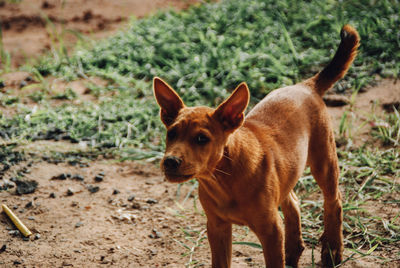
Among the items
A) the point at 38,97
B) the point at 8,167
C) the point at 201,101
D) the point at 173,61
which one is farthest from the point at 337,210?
the point at 38,97

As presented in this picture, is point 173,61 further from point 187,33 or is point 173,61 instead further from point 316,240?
point 316,240

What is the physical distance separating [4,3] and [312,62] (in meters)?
6.94

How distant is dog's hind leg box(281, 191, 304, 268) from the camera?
381 centimetres

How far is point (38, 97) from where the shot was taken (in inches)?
269

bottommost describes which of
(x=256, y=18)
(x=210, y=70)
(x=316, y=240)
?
(x=316, y=240)

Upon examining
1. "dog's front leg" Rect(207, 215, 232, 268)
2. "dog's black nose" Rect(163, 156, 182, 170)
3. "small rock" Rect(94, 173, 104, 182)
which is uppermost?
"dog's black nose" Rect(163, 156, 182, 170)

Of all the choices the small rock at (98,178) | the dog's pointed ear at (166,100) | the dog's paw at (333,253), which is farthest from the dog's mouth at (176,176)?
the small rock at (98,178)

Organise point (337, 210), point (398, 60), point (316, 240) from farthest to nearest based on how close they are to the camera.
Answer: point (398, 60) < point (316, 240) < point (337, 210)

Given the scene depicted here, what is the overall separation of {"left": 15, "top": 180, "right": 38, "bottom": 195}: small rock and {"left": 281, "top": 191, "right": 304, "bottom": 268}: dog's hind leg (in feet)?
8.74

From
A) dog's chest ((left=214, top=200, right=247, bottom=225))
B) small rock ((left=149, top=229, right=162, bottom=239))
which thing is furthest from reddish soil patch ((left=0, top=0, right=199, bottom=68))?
dog's chest ((left=214, top=200, right=247, bottom=225))

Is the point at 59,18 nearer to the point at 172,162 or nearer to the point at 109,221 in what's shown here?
the point at 109,221

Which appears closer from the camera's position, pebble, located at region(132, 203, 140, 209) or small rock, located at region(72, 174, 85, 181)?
pebble, located at region(132, 203, 140, 209)

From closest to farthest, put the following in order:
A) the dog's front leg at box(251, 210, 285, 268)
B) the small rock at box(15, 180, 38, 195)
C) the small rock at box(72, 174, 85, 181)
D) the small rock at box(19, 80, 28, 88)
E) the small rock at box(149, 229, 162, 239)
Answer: the dog's front leg at box(251, 210, 285, 268) < the small rock at box(149, 229, 162, 239) < the small rock at box(15, 180, 38, 195) < the small rock at box(72, 174, 85, 181) < the small rock at box(19, 80, 28, 88)

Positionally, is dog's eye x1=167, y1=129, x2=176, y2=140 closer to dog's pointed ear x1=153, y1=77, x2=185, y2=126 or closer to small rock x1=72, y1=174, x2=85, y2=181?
dog's pointed ear x1=153, y1=77, x2=185, y2=126
